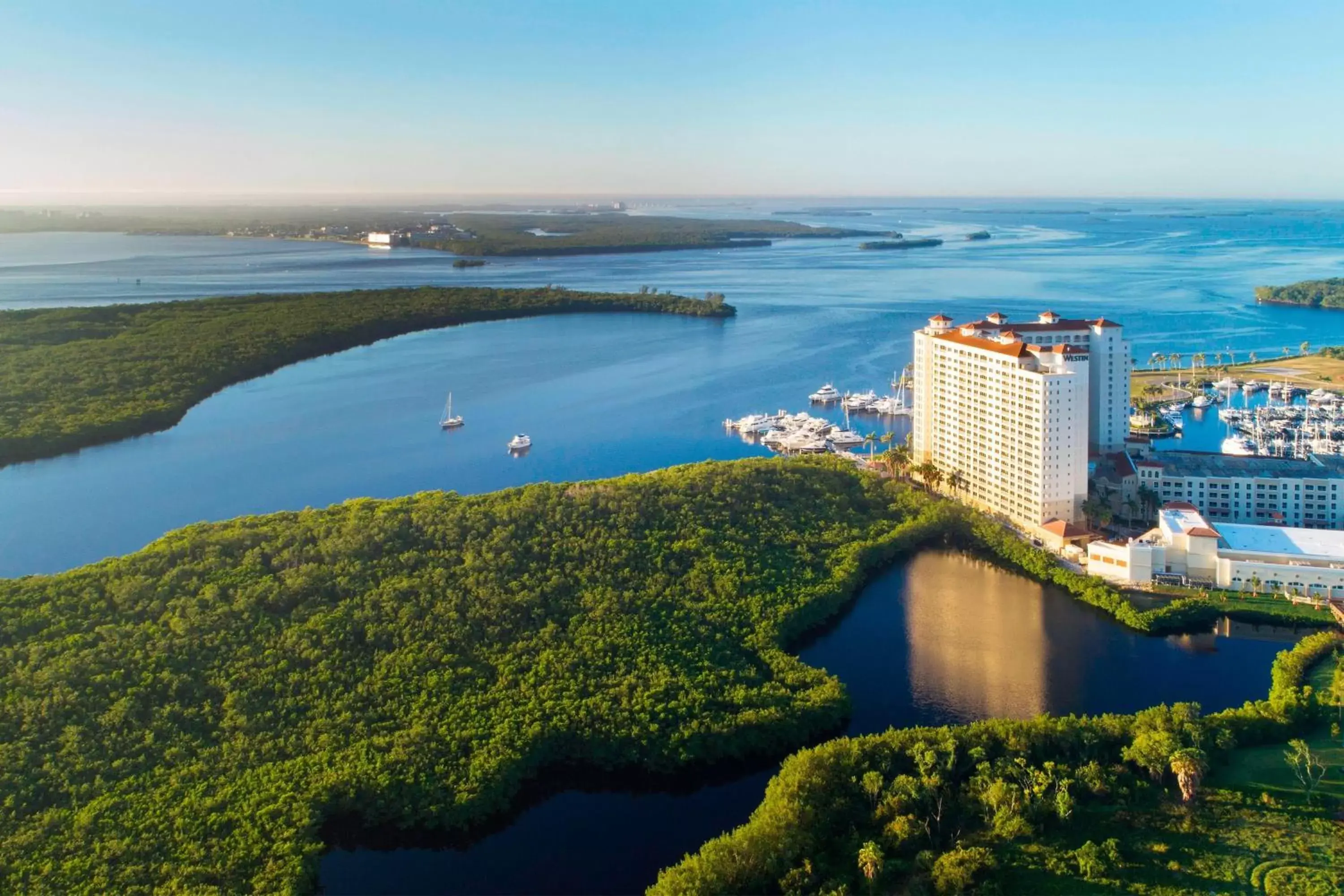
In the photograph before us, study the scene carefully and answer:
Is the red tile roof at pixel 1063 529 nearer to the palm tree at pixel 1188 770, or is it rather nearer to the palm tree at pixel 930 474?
the palm tree at pixel 930 474

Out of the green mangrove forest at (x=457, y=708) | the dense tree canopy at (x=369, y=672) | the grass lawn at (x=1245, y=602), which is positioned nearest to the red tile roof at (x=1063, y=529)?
the green mangrove forest at (x=457, y=708)

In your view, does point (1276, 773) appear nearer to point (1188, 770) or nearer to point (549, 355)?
point (1188, 770)

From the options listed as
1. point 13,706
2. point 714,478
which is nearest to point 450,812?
point 13,706

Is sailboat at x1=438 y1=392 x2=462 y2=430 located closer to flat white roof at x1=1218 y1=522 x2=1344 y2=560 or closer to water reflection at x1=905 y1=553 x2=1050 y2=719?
water reflection at x1=905 y1=553 x2=1050 y2=719

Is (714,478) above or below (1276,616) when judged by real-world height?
above

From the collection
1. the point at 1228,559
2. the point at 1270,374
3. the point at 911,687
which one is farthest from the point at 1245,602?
the point at 1270,374

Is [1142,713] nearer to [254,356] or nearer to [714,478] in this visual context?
[714,478]
